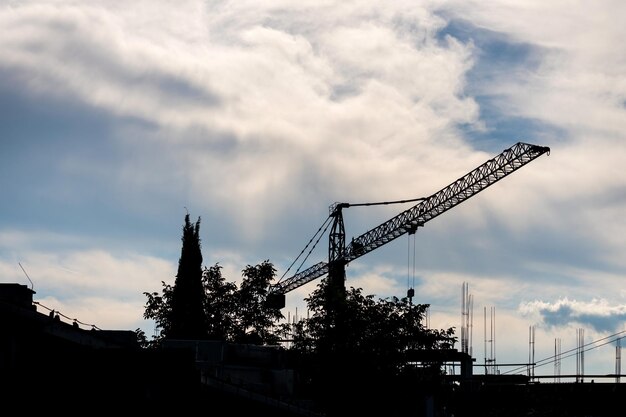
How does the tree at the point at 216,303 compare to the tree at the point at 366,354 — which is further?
the tree at the point at 216,303

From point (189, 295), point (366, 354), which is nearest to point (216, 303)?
point (189, 295)

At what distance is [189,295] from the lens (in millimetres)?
98125

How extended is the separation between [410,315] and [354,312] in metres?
4.87

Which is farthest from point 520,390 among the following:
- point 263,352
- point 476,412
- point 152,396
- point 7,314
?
point 7,314

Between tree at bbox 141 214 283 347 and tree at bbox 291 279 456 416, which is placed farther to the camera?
tree at bbox 141 214 283 347

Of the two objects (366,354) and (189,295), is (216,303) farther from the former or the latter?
(366,354)

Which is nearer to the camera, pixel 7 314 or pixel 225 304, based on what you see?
pixel 7 314

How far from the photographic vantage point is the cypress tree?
314 feet

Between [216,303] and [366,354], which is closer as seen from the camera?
[366,354]

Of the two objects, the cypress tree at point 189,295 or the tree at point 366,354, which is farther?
the cypress tree at point 189,295

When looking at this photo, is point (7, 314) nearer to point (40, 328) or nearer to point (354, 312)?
point (40, 328)

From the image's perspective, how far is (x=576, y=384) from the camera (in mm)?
98500

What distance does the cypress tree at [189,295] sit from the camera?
95625mm

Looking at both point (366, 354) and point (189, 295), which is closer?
point (366, 354)
